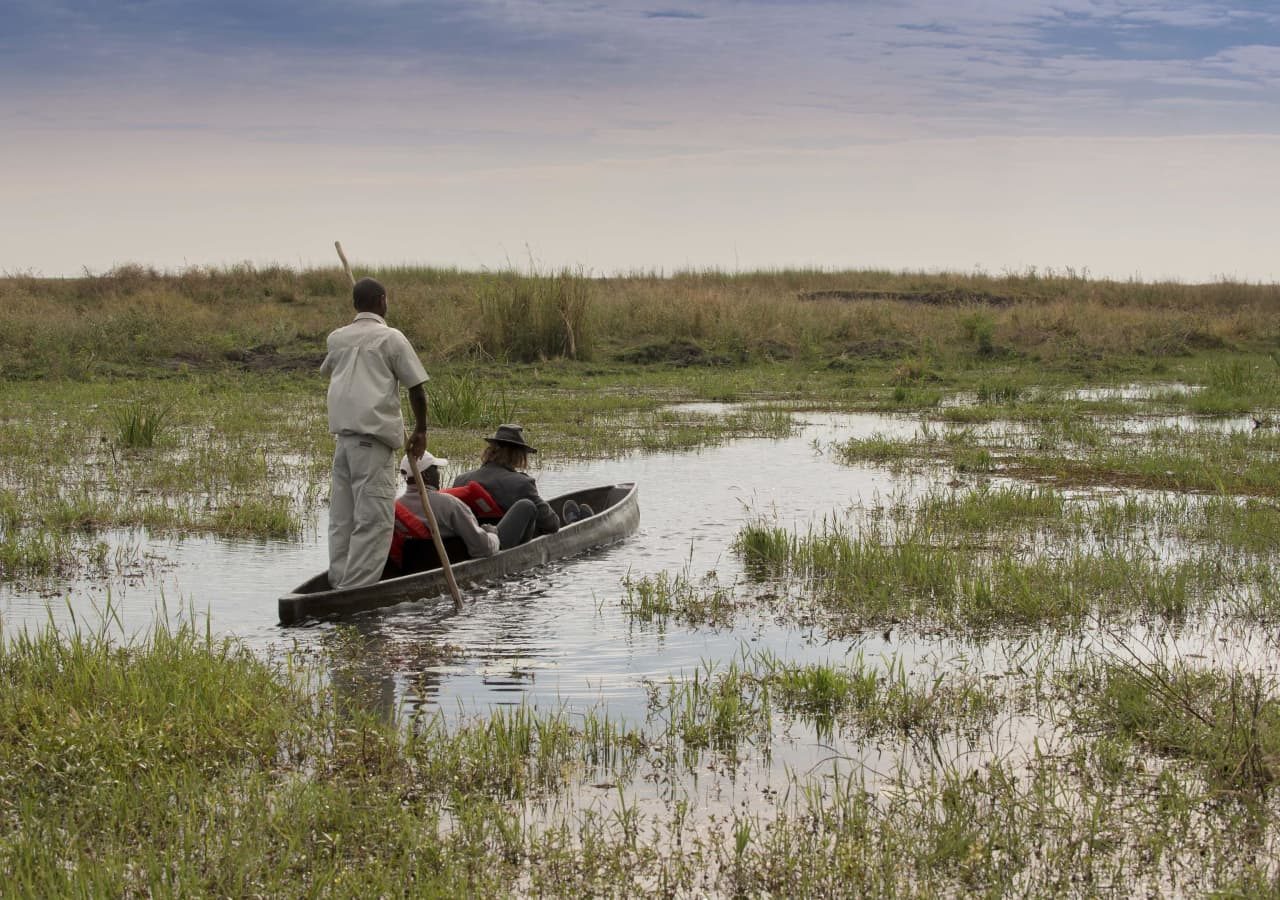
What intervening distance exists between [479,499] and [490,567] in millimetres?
1123

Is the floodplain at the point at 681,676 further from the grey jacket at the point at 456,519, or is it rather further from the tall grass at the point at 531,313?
the tall grass at the point at 531,313

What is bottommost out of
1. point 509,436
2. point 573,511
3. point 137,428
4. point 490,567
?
point 490,567

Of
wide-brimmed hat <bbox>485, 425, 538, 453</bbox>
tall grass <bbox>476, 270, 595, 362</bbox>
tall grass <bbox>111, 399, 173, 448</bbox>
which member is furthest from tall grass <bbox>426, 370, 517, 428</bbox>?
tall grass <bbox>476, 270, 595, 362</bbox>

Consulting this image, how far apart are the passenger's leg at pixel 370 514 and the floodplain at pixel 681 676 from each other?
41cm

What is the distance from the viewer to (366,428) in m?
8.13

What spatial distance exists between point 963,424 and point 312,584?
41.8 feet

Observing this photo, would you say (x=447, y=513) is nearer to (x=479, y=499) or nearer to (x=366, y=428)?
(x=479, y=499)

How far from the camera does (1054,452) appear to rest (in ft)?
50.7

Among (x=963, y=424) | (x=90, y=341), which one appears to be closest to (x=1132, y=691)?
(x=963, y=424)

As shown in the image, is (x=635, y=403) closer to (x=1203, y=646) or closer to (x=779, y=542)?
(x=779, y=542)

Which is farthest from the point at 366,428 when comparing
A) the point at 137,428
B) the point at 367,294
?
the point at 137,428

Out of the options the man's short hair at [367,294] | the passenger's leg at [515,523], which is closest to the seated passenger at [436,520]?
the passenger's leg at [515,523]

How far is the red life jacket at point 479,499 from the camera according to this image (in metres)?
10.2

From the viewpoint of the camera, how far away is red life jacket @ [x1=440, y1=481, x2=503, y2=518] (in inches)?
402
